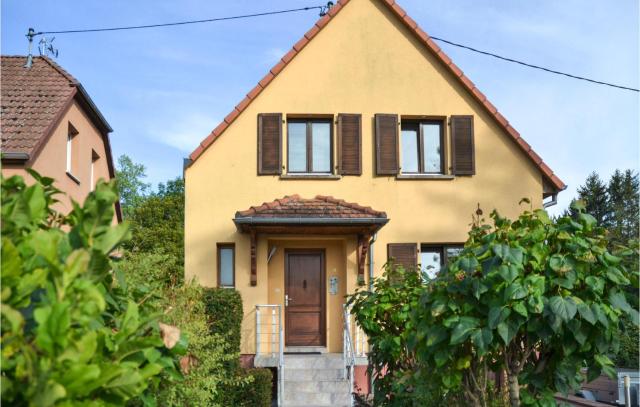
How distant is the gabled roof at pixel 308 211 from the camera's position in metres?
13.3

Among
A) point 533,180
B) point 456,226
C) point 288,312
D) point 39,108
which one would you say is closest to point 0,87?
point 39,108

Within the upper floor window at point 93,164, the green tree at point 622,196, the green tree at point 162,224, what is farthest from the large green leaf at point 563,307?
the green tree at point 622,196

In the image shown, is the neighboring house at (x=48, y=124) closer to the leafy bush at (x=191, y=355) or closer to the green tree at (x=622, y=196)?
the leafy bush at (x=191, y=355)

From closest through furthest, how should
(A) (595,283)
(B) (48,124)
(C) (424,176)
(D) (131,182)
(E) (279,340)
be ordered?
(A) (595,283)
(E) (279,340)
(B) (48,124)
(C) (424,176)
(D) (131,182)

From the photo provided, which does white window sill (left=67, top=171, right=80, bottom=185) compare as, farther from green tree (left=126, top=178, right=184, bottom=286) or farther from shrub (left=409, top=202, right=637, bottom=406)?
green tree (left=126, top=178, right=184, bottom=286)

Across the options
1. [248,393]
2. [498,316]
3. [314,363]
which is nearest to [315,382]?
[314,363]

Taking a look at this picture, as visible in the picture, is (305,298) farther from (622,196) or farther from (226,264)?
(622,196)

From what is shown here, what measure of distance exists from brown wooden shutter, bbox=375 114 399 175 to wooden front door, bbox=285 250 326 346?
2242mm

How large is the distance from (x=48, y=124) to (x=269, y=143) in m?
4.52

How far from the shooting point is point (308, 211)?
13.8 metres

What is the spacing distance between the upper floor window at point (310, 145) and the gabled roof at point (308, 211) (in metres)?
1.06

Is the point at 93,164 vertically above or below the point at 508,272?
above

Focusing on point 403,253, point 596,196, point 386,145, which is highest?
point 596,196

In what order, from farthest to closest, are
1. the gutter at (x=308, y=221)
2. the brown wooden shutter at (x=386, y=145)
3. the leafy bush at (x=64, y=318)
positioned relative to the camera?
the brown wooden shutter at (x=386, y=145)
the gutter at (x=308, y=221)
the leafy bush at (x=64, y=318)
